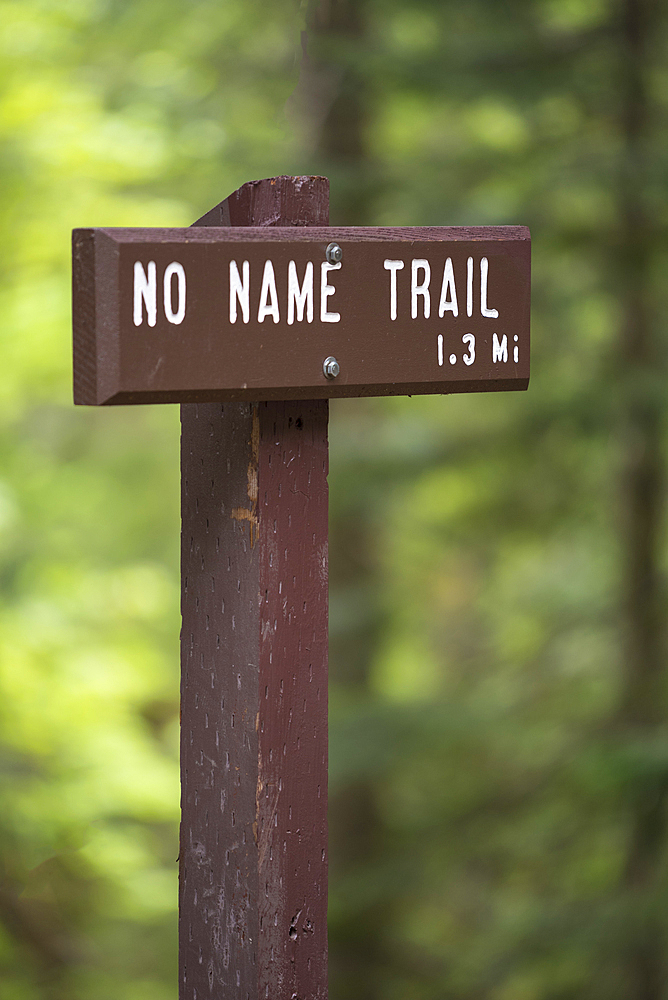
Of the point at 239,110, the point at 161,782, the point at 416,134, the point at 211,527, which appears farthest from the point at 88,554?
the point at 211,527

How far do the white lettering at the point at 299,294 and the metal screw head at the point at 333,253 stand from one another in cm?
2

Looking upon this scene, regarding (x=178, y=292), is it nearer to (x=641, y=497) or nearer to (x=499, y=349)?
(x=499, y=349)

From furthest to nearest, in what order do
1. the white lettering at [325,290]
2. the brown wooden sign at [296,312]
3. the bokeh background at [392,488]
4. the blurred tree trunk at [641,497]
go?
the bokeh background at [392,488]
the blurred tree trunk at [641,497]
the white lettering at [325,290]
the brown wooden sign at [296,312]

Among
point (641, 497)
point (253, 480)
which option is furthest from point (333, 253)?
point (641, 497)

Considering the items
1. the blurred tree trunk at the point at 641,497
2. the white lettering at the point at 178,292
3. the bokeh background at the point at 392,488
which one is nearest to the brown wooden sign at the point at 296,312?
the white lettering at the point at 178,292

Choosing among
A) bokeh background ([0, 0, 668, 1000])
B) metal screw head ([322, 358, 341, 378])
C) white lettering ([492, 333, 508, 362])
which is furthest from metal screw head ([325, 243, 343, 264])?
bokeh background ([0, 0, 668, 1000])

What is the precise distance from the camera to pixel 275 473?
1.08 m

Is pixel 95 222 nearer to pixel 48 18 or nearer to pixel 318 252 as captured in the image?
pixel 48 18

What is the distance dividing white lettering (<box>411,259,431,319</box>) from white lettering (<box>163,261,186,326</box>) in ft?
0.91

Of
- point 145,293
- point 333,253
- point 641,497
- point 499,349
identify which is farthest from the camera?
point 641,497

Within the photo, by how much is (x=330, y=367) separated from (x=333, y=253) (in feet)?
0.40

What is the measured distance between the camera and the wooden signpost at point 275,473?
1.01 meters

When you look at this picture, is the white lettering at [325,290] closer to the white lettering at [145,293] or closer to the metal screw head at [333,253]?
the metal screw head at [333,253]

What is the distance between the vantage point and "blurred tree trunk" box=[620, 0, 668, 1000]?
285cm
